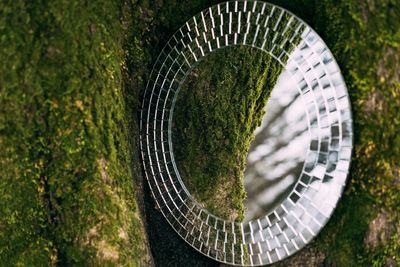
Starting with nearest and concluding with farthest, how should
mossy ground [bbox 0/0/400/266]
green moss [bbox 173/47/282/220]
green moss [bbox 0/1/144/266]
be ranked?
mossy ground [bbox 0/0/400/266] → green moss [bbox 0/1/144/266] → green moss [bbox 173/47/282/220]

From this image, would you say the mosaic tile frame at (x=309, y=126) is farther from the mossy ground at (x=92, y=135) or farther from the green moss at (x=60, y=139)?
Result: the green moss at (x=60, y=139)

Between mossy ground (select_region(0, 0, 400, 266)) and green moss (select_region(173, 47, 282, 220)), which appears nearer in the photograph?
mossy ground (select_region(0, 0, 400, 266))

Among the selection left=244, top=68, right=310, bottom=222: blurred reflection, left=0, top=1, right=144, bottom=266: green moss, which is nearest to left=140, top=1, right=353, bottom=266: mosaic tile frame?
left=244, top=68, right=310, bottom=222: blurred reflection

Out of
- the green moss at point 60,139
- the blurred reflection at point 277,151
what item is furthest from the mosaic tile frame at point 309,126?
the green moss at point 60,139

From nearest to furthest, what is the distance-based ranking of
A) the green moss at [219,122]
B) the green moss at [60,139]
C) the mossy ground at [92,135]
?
the mossy ground at [92,135], the green moss at [60,139], the green moss at [219,122]

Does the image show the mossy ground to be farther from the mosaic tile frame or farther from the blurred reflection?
the blurred reflection

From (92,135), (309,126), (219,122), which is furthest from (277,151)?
(92,135)
